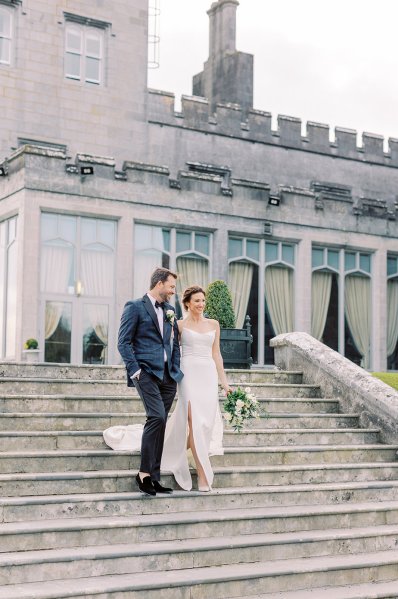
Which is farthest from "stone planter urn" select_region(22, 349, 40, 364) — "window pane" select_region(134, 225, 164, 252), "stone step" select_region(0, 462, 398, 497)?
"stone step" select_region(0, 462, 398, 497)

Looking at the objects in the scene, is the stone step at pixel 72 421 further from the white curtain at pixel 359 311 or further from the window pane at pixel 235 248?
the white curtain at pixel 359 311

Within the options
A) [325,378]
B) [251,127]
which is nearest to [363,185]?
[251,127]

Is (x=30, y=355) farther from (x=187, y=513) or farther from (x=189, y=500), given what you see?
(x=187, y=513)

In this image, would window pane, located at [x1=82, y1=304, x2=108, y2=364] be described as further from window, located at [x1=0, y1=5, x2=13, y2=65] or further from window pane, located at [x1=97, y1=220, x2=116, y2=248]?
window, located at [x1=0, y1=5, x2=13, y2=65]

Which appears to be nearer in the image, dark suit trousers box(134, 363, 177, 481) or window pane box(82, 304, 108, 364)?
dark suit trousers box(134, 363, 177, 481)

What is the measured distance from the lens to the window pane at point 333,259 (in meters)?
21.3

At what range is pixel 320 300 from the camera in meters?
21.3

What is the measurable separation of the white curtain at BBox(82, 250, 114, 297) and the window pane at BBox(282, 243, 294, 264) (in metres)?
4.31

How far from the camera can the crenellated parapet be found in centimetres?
2509

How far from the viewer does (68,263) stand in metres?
18.5

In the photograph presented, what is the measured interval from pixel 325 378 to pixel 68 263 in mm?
8106

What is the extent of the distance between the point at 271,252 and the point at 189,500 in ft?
42.0

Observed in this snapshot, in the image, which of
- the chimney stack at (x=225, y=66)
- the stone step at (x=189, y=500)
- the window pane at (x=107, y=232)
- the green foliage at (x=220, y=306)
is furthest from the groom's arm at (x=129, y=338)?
the chimney stack at (x=225, y=66)

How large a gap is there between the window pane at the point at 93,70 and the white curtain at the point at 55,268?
24.3 feet
